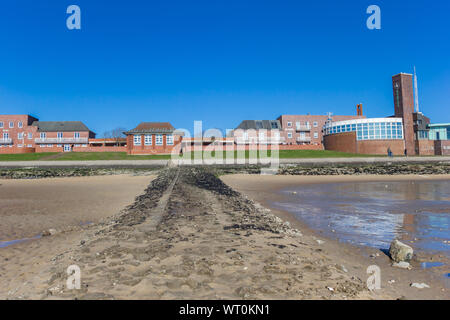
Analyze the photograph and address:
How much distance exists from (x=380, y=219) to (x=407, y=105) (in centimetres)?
6844

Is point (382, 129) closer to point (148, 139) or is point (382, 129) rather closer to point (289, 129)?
point (289, 129)

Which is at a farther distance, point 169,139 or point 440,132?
point 440,132

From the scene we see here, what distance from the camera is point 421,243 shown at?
22.0 feet

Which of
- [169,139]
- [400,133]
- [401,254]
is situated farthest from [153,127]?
[401,254]

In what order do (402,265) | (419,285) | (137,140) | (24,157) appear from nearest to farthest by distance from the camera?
(419,285), (402,265), (24,157), (137,140)

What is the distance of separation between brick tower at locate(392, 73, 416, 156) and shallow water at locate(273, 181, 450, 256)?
197ft

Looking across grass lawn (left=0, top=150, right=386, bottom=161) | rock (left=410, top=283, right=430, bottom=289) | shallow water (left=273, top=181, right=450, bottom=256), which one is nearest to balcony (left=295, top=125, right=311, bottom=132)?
grass lawn (left=0, top=150, right=386, bottom=161)

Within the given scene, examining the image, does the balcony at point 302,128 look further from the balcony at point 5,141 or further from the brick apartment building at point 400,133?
the balcony at point 5,141

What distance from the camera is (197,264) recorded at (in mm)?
4996

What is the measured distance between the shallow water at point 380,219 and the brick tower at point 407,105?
2369 inches

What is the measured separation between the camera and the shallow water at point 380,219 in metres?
7.08
